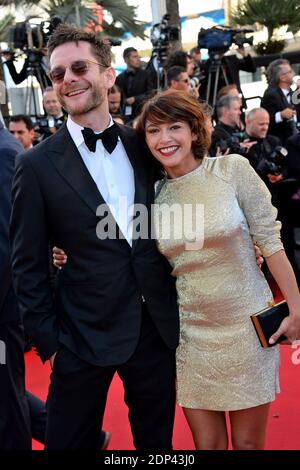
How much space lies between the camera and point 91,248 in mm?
1841

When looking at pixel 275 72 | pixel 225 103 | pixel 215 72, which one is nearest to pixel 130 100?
pixel 215 72

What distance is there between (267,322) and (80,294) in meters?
0.55

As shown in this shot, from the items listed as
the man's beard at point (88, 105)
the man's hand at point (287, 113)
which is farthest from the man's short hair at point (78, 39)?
the man's hand at point (287, 113)

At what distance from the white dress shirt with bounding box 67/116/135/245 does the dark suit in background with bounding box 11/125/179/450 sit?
27 mm

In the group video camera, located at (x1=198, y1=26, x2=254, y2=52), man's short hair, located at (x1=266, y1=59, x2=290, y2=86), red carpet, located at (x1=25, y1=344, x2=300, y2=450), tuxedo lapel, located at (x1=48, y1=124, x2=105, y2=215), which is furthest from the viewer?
video camera, located at (x1=198, y1=26, x2=254, y2=52)

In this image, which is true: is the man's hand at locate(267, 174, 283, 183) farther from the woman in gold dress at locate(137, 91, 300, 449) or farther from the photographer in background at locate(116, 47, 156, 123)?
the woman in gold dress at locate(137, 91, 300, 449)

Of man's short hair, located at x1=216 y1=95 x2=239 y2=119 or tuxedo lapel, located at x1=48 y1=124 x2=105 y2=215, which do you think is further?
man's short hair, located at x1=216 y1=95 x2=239 y2=119

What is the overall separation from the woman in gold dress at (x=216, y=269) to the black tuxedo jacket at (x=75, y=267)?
8 centimetres

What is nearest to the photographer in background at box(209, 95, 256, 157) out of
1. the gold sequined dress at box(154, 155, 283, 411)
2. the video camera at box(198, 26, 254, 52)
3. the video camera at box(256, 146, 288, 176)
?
the video camera at box(256, 146, 288, 176)

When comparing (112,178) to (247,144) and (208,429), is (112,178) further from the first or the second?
(247,144)

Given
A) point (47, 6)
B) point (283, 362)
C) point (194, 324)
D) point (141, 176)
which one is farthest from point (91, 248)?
point (47, 6)

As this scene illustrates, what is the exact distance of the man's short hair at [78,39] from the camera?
1.91m

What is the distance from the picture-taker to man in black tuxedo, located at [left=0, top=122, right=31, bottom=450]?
2.15 metres

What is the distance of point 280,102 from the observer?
6.11 metres
